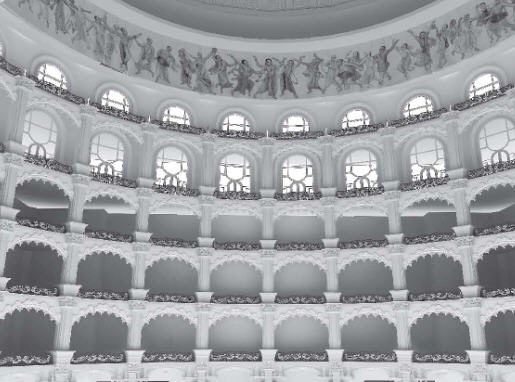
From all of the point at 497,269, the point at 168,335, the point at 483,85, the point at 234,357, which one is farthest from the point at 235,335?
the point at 483,85

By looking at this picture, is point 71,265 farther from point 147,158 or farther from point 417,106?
point 417,106

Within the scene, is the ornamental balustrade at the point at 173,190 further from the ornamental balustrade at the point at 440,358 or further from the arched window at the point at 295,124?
the ornamental balustrade at the point at 440,358

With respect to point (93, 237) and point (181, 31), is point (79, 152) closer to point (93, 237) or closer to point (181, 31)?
point (93, 237)

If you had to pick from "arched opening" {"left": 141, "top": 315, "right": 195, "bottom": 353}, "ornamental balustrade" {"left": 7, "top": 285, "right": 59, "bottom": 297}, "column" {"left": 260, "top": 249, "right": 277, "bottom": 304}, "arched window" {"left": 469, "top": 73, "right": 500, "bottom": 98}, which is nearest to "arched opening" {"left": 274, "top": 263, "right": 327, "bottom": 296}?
"column" {"left": 260, "top": 249, "right": 277, "bottom": 304}

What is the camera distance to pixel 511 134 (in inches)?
1309

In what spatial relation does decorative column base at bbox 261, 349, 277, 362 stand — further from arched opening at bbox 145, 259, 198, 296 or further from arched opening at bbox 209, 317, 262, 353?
arched opening at bbox 145, 259, 198, 296

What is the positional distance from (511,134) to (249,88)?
1916 centimetres

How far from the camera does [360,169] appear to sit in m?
39.1

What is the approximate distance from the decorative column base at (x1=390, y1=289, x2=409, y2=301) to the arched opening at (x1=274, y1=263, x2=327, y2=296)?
641cm

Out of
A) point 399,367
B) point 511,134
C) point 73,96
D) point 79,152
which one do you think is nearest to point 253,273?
point 399,367

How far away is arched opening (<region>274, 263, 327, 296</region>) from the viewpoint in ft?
126

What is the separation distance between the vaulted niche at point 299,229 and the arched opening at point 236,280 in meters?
3.34

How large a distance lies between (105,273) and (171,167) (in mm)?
9072

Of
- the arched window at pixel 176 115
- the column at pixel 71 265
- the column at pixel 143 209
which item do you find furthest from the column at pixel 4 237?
the arched window at pixel 176 115
